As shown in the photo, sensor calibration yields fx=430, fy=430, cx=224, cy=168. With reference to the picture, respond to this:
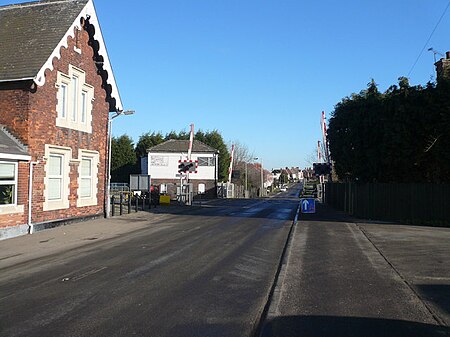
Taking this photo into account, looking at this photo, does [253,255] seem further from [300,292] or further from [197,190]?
[197,190]

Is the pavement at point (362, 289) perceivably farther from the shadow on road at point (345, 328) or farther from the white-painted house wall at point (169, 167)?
the white-painted house wall at point (169, 167)

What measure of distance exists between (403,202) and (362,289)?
14.1 metres

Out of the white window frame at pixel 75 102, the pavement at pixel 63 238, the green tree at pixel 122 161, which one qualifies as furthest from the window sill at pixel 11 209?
Result: the green tree at pixel 122 161

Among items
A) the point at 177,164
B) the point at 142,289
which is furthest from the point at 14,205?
the point at 177,164

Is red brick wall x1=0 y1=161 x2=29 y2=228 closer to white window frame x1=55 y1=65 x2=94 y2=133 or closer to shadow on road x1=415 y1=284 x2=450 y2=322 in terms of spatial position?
white window frame x1=55 y1=65 x2=94 y2=133

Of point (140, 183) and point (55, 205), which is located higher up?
point (140, 183)

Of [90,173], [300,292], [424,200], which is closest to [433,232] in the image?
[424,200]

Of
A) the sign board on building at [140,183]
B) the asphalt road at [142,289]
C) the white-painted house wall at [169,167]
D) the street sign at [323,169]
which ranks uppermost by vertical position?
the white-painted house wall at [169,167]

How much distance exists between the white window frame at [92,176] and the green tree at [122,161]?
45.6 m

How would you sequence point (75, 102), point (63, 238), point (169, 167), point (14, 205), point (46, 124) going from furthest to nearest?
point (169, 167), point (75, 102), point (46, 124), point (14, 205), point (63, 238)

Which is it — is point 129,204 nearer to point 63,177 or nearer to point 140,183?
point 140,183

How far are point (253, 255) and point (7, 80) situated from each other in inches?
417

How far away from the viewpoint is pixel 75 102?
1841 cm

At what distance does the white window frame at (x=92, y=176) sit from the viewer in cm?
1875
